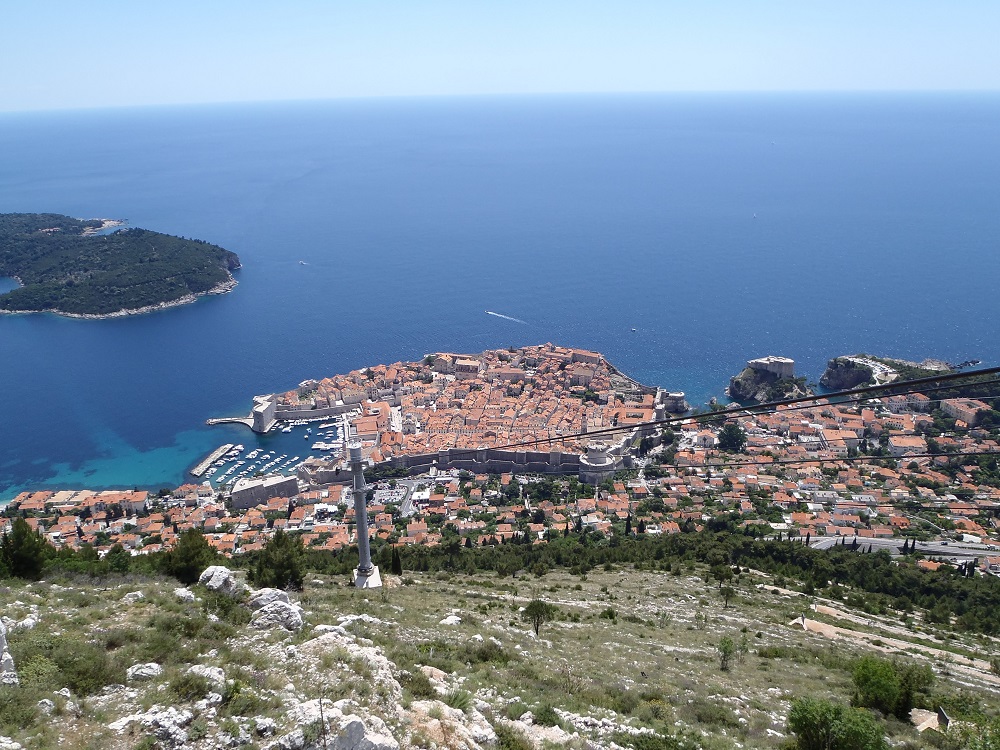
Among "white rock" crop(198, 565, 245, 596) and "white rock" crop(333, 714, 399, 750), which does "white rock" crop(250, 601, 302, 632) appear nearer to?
"white rock" crop(198, 565, 245, 596)

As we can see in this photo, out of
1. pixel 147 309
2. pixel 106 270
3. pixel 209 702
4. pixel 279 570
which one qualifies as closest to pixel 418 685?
pixel 209 702

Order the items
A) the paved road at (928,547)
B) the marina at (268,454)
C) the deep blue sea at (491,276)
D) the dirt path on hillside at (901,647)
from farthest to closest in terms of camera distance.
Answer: the deep blue sea at (491,276)
the marina at (268,454)
the paved road at (928,547)
the dirt path on hillside at (901,647)

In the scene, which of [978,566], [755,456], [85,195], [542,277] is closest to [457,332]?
[542,277]

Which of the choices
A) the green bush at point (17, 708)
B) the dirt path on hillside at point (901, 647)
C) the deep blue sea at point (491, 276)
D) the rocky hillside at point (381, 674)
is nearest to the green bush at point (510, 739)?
the rocky hillside at point (381, 674)

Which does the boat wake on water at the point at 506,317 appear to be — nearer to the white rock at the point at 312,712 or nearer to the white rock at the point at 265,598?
the white rock at the point at 265,598

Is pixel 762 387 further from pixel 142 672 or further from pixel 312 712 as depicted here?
pixel 142 672
